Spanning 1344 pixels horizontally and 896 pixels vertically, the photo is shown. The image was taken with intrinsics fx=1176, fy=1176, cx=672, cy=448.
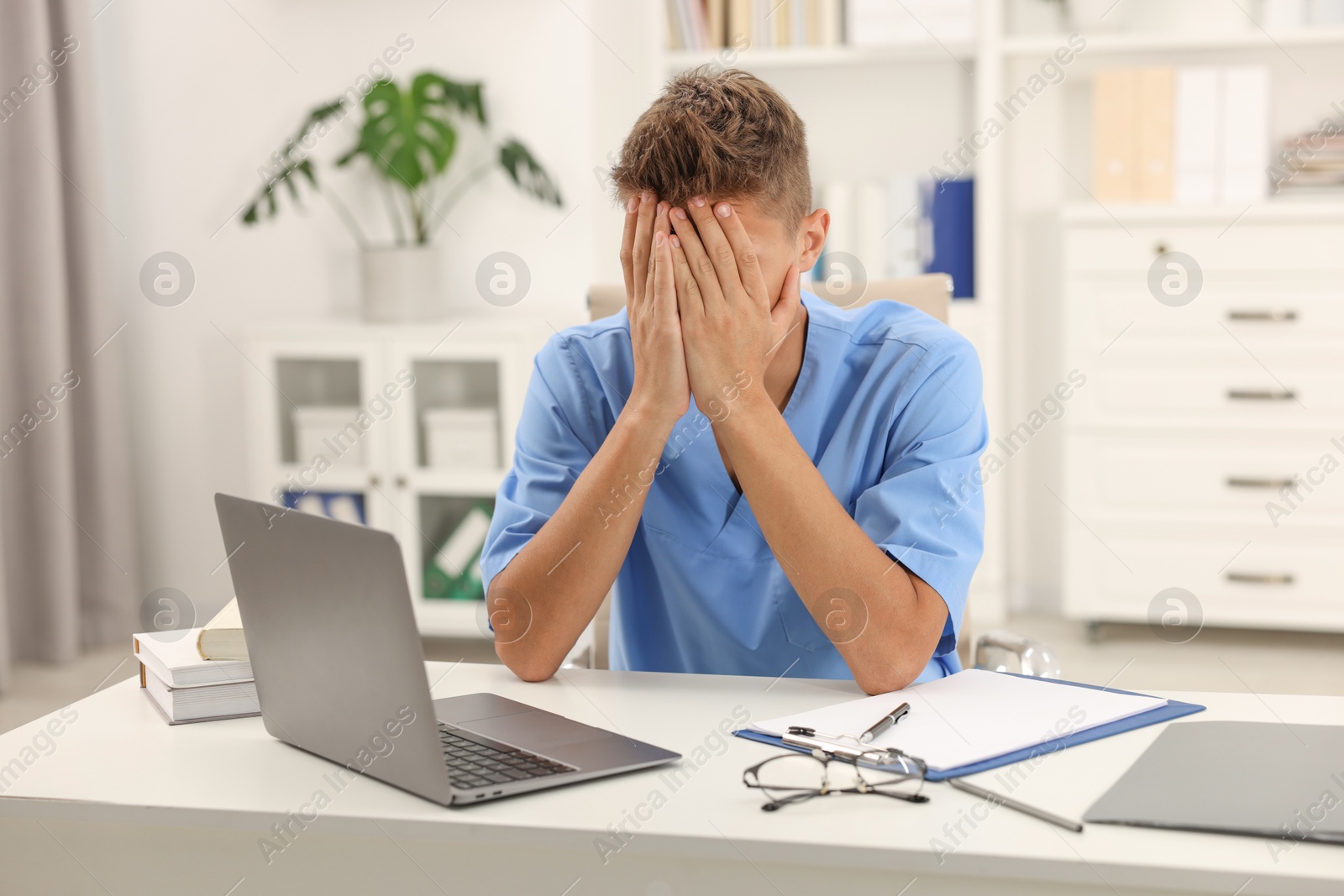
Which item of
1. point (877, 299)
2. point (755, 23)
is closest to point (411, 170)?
point (755, 23)

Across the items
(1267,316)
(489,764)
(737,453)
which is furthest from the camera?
(1267,316)

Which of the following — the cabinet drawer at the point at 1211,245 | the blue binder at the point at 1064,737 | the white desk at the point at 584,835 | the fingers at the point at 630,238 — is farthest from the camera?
the cabinet drawer at the point at 1211,245

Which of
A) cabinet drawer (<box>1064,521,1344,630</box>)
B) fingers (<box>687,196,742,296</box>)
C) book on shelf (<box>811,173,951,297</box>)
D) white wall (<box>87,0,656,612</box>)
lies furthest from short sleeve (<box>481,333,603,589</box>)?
cabinet drawer (<box>1064,521,1344,630</box>)

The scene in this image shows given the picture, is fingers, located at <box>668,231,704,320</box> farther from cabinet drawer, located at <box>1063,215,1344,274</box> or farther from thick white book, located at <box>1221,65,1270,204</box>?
thick white book, located at <box>1221,65,1270,204</box>

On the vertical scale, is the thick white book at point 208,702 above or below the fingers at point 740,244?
below

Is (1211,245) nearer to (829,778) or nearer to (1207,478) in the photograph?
(1207,478)

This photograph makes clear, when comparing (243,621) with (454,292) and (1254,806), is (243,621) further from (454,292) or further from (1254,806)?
(454,292)

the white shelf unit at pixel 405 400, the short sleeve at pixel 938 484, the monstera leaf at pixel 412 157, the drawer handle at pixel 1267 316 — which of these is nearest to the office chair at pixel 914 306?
the short sleeve at pixel 938 484

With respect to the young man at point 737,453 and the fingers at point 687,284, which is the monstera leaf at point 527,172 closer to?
the young man at point 737,453

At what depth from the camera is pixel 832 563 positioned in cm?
108

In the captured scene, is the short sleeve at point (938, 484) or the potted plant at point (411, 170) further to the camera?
the potted plant at point (411, 170)

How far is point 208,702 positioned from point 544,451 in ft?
1.46

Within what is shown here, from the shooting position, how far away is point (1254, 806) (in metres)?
0.75

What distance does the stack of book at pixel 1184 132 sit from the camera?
9.52 feet
